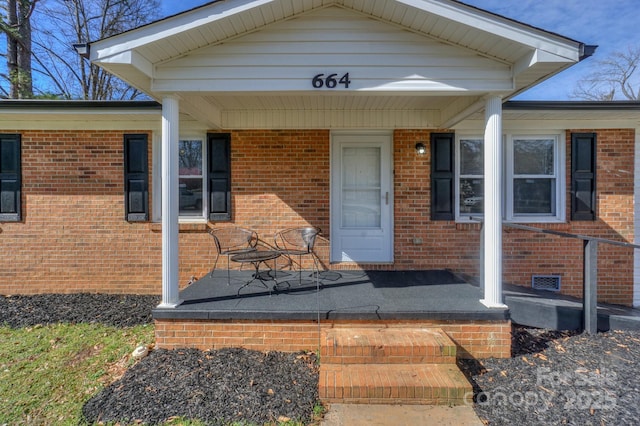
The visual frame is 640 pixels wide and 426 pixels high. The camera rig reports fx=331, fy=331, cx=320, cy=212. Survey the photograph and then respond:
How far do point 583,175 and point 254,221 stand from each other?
5.12m

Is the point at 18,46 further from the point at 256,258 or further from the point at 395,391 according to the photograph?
the point at 395,391

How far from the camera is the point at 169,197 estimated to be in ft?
11.4

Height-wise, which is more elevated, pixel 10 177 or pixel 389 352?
pixel 10 177

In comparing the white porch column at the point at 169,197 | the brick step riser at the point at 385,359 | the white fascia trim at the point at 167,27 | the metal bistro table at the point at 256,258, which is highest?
the white fascia trim at the point at 167,27

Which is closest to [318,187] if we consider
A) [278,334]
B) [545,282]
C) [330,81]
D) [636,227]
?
[330,81]

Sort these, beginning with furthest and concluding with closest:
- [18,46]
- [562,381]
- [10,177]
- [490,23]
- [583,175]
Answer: [18,46] < [10,177] < [583,175] < [490,23] < [562,381]

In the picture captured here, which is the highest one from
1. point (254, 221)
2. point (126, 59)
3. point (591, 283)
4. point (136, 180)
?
point (126, 59)

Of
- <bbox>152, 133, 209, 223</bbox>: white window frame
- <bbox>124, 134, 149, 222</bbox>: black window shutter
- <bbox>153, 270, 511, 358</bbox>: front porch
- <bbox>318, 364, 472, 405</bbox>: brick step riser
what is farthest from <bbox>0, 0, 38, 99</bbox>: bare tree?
<bbox>318, 364, 472, 405</bbox>: brick step riser

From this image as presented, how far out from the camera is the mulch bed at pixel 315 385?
2541 millimetres

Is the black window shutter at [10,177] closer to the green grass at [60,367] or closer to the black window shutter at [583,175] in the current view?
the green grass at [60,367]

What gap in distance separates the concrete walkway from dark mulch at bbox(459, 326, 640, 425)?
185 millimetres

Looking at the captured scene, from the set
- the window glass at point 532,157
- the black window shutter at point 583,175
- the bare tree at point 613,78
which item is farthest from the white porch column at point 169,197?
the bare tree at point 613,78

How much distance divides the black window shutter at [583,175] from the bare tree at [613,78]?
13125mm

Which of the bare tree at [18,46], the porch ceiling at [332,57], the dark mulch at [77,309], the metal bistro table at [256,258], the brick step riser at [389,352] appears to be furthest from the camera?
the bare tree at [18,46]
